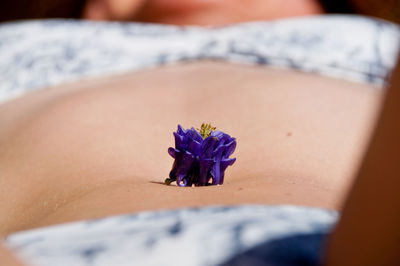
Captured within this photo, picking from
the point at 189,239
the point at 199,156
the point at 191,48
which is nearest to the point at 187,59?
Result: the point at 191,48

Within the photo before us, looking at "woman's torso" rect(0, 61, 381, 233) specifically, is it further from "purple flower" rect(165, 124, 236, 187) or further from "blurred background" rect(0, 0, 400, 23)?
"blurred background" rect(0, 0, 400, 23)

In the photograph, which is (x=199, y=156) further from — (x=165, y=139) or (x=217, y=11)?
(x=217, y=11)

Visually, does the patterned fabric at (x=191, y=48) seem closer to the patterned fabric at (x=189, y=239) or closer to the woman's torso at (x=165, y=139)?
the woman's torso at (x=165, y=139)

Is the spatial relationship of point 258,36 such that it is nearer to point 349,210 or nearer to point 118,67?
point 118,67

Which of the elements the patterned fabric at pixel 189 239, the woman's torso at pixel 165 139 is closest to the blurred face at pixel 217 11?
the woman's torso at pixel 165 139

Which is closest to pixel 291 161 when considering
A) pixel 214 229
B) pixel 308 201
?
pixel 308 201
